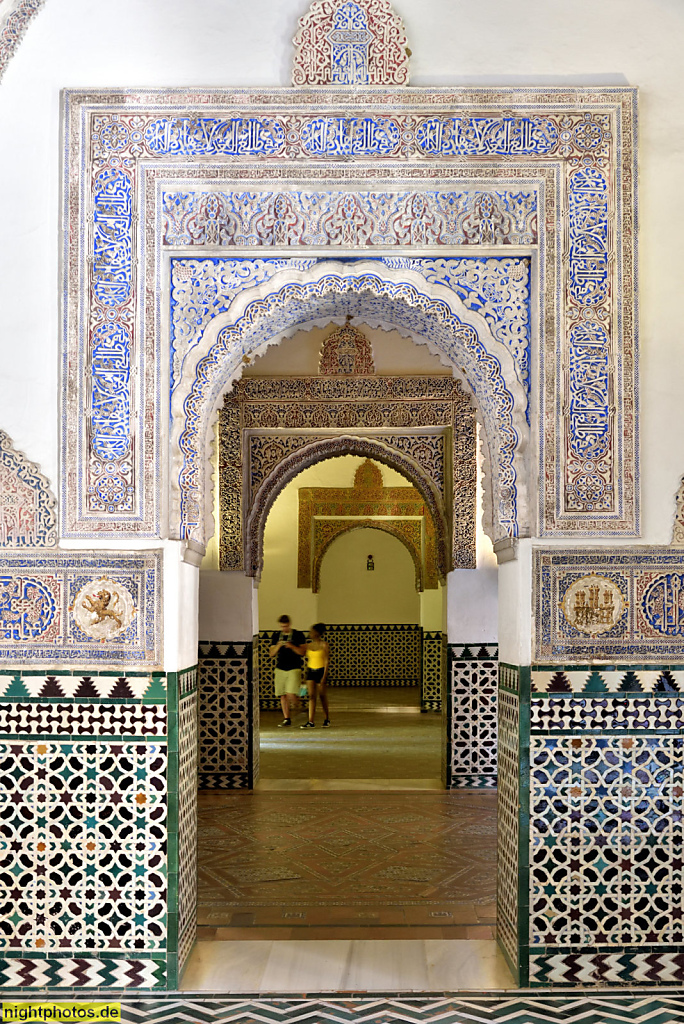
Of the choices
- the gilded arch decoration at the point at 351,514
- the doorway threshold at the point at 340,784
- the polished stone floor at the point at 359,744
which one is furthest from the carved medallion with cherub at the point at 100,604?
the gilded arch decoration at the point at 351,514

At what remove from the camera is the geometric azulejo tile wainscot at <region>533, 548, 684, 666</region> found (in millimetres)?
3656

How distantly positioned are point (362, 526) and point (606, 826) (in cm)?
851

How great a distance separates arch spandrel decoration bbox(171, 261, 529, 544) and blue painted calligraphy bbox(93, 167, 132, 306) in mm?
379

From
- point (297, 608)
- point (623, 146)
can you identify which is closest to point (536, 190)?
point (623, 146)

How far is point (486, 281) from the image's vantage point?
3.72 meters

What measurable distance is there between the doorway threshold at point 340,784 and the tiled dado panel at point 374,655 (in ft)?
22.3

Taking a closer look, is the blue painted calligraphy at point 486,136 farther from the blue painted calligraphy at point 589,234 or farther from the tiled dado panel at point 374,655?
the tiled dado panel at point 374,655

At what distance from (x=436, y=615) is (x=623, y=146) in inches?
294

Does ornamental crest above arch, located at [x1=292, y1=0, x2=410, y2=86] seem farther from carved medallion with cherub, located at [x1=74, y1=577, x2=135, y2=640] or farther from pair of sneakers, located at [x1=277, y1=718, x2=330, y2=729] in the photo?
pair of sneakers, located at [x1=277, y1=718, x2=330, y2=729]

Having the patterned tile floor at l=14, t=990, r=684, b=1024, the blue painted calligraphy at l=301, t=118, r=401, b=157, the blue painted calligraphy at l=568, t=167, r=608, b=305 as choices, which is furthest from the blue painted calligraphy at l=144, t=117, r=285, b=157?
the patterned tile floor at l=14, t=990, r=684, b=1024

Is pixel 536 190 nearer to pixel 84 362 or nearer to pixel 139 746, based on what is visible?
pixel 84 362

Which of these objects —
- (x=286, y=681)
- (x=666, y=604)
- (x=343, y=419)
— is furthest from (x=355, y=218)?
(x=286, y=681)

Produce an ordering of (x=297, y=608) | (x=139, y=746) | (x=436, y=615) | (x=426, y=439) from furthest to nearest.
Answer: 1. (x=297, y=608)
2. (x=436, y=615)
3. (x=426, y=439)
4. (x=139, y=746)

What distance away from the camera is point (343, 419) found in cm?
711
